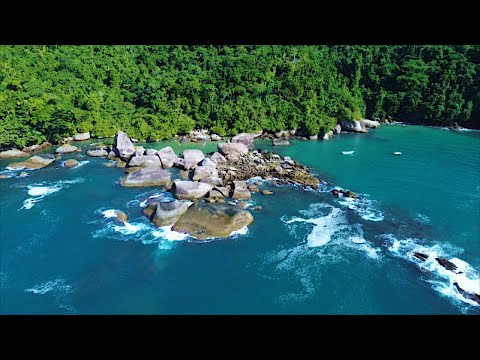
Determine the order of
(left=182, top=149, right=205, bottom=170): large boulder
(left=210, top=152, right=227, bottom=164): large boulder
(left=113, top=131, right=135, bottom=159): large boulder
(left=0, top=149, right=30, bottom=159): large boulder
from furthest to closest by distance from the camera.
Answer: (left=210, top=152, right=227, bottom=164): large boulder, (left=113, top=131, right=135, bottom=159): large boulder, (left=0, top=149, right=30, bottom=159): large boulder, (left=182, top=149, right=205, bottom=170): large boulder

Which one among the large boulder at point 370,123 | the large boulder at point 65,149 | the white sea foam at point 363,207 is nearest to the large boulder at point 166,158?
the large boulder at point 65,149

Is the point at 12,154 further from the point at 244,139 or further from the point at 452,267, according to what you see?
the point at 452,267

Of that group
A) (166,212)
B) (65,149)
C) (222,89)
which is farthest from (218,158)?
(222,89)

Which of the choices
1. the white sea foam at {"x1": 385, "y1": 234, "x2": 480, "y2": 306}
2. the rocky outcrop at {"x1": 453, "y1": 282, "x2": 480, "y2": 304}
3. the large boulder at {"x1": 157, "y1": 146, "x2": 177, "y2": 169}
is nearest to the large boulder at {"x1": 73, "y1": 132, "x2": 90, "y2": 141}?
the large boulder at {"x1": 157, "y1": 146, "x2": 177, "y2": 169}

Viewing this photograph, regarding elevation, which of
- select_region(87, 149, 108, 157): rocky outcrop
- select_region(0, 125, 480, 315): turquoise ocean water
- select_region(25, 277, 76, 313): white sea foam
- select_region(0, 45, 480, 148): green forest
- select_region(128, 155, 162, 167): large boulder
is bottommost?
select_region(25, 277, 76, 313): white sea foam

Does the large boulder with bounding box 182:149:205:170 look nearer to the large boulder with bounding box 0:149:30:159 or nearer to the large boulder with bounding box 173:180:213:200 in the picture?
the large boulder with bounding box 173:180:213:200

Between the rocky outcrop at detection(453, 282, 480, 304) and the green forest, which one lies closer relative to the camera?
the rocky outcrop at detection(453, 282, 480, 304)

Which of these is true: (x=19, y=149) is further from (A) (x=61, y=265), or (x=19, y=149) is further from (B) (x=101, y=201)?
(A) (x=61, y=265)
